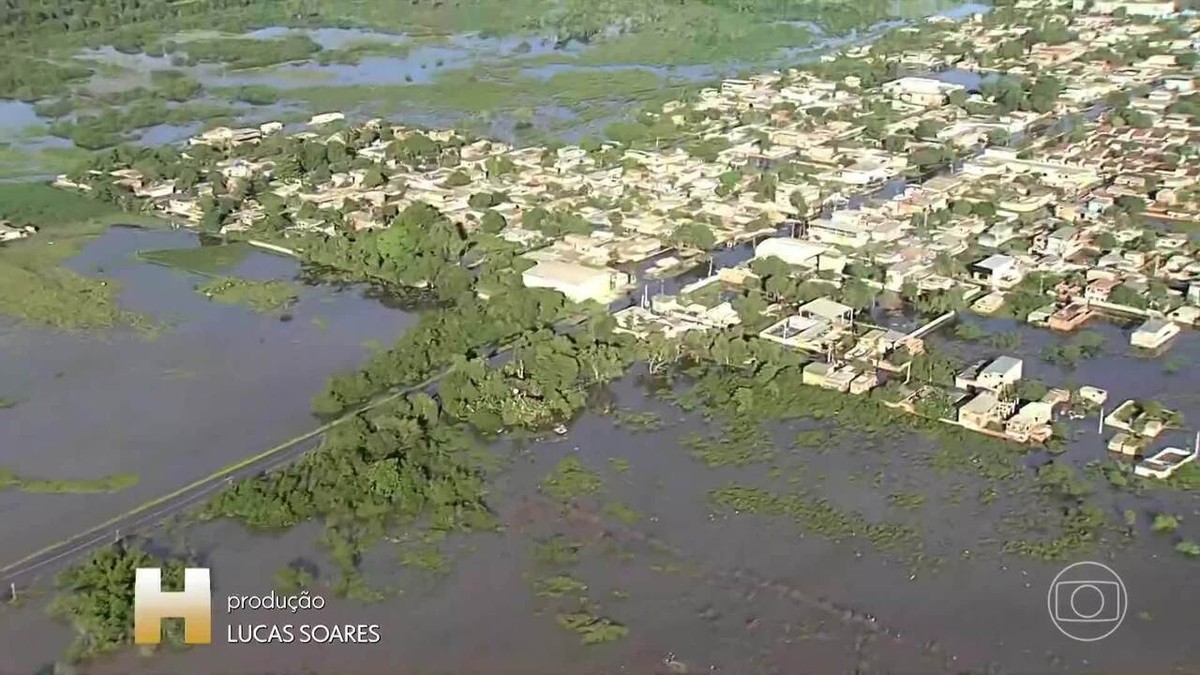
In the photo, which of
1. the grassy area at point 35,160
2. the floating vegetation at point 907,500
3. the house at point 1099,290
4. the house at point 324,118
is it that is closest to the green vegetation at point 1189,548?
the floating vegetation at point 907,500

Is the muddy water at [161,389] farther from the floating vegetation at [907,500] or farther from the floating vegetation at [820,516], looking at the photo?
the floating vegetation at [907,500]

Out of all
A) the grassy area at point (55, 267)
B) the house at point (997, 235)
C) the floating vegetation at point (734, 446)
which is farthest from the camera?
the house at point (997, 235)

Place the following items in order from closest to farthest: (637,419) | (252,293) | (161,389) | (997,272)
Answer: (637,419) → (161,389) → (997,272) → (252,293)

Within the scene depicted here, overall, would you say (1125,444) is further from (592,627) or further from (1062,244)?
(592,627)

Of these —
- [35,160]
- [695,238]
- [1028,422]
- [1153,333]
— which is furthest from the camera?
[35,160]

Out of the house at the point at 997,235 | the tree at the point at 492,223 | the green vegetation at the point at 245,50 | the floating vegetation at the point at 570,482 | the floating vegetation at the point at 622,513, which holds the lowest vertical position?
the floating vegetation at the point at 622,513

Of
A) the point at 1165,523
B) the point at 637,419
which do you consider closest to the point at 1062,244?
the point at 1165,523

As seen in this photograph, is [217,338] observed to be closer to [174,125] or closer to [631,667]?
[631,667]
